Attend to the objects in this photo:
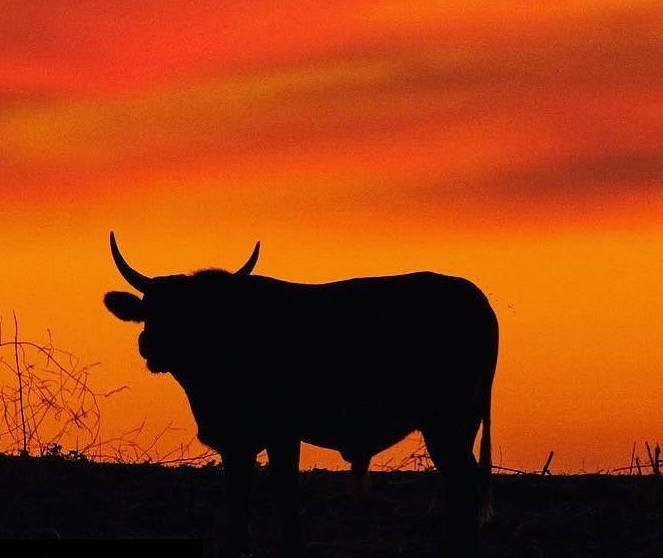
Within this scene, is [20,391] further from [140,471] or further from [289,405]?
[289,405]

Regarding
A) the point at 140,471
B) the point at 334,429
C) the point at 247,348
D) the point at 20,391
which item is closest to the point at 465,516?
the point at 334,429

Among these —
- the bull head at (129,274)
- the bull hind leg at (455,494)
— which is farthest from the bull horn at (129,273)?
the bull hind leg at (455,494)

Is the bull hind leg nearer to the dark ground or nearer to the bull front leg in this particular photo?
the dark ground

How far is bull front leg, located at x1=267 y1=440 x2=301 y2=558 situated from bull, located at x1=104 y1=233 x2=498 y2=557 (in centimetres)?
2

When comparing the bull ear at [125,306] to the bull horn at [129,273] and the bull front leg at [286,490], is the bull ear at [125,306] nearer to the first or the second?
the bull horn at [129,273]

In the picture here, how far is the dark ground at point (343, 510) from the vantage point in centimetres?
1022

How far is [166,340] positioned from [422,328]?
195 cm

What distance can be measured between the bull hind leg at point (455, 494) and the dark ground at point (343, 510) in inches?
6.3

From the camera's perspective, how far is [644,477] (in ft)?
37.8

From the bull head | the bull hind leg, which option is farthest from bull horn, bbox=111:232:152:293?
the bull hind leg

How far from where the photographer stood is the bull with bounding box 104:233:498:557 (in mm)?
10750

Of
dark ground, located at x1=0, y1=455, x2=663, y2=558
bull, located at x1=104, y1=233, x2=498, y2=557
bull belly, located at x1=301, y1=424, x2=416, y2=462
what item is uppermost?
bull, located at x1=104, y1=233, x2=498, y2=557

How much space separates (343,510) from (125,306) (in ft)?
7.45

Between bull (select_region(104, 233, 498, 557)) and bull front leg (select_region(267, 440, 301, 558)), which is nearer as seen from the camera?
bull front leg (select_region(267, 440, 301, 558))
